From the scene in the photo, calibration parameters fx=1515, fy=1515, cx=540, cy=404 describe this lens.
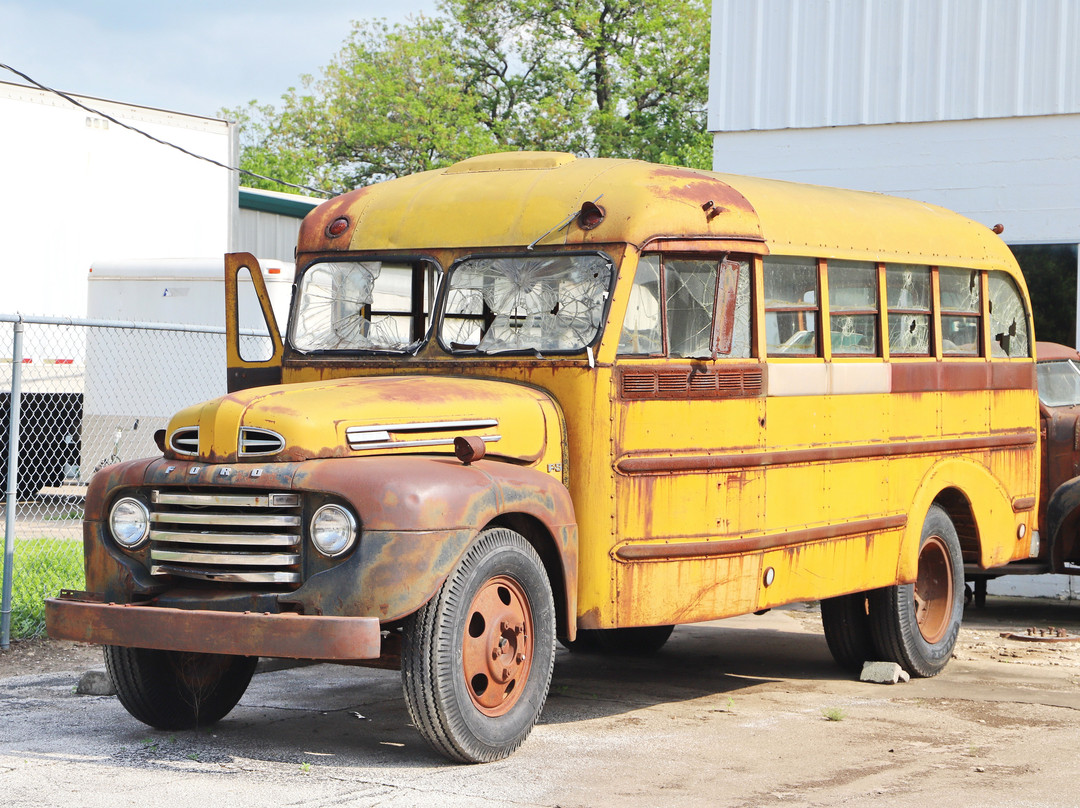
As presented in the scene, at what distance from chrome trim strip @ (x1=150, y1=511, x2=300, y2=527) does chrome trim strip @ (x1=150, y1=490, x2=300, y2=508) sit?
4 centimetres

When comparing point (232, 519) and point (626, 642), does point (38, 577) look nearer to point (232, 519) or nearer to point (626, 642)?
point (626, 642)

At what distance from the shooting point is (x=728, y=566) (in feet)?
23.9

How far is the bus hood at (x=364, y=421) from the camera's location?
600 cm

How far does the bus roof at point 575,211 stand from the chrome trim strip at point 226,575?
2040 mm

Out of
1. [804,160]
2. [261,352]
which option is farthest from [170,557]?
[804,160]

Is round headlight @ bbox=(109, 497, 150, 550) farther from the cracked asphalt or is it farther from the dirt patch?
the dirt patch

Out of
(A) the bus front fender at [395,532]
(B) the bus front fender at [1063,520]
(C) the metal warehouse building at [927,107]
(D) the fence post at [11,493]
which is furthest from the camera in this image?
(C) the metal warehouse building at [927,107]

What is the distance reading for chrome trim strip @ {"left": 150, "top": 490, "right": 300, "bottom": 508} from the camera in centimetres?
587

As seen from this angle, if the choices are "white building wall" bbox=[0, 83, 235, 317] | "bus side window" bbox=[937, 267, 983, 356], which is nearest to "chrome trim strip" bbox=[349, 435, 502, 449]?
"bus side window" bbox=[937, 267, 983, 356]

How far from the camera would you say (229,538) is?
5965 mm

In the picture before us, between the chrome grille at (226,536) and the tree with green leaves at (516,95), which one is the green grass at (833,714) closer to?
the chrome grille at (226,536)

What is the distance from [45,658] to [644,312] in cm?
432

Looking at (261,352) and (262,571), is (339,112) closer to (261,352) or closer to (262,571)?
(261,352)

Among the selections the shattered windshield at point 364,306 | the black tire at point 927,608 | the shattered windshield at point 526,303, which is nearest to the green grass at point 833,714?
the black tire at point 927,608
